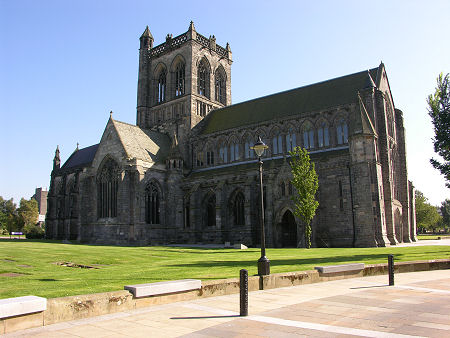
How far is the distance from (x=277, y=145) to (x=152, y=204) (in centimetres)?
1581

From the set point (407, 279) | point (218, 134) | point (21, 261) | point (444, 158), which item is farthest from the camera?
point (218, 134)

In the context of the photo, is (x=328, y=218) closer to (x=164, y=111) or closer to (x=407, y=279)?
(x=407, y=279)

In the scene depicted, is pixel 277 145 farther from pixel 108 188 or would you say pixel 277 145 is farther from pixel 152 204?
pixel 108 188

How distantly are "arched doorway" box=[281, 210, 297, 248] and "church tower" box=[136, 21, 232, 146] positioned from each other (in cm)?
1923

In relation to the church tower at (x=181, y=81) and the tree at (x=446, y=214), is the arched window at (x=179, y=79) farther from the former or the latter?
the tree at (x=446, y=214)

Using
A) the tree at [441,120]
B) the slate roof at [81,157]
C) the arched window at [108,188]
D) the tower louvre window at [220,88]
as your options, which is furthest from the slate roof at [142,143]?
the tree at [441,120]

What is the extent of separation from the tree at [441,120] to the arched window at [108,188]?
106ft

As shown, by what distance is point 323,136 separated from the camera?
4062 centimetres

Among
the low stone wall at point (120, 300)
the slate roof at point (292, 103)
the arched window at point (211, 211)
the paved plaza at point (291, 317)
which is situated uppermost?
the slate roof at point (292, 103)

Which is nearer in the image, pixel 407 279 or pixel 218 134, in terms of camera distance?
pixel 407 279

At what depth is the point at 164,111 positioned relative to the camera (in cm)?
5581

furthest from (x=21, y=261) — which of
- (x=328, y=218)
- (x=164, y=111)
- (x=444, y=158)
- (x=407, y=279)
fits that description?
(x=164, y=111)

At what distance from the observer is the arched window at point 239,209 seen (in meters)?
42.1

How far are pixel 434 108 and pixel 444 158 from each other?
4.19 meters
